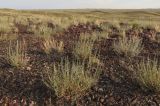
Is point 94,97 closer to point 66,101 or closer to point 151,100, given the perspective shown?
point 66,101

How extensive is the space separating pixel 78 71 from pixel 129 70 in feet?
4.25

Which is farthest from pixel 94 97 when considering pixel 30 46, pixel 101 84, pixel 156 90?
pixel 30 46

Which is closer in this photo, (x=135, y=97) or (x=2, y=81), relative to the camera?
(x=135, y=97)

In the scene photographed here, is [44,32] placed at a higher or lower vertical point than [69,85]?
higher

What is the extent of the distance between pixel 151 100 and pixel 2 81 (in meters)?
2.67

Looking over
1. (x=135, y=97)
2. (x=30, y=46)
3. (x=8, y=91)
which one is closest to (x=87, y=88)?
(x=135, y=97)

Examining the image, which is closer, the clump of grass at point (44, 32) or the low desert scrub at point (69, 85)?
the low desert scrub at point (69, 85)

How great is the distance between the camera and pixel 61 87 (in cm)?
541

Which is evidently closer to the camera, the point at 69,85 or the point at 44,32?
the point at 69,85

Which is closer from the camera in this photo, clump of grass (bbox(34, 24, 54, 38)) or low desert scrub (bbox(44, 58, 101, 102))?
low desert scrub (bbox(44, 58, 101, 102))

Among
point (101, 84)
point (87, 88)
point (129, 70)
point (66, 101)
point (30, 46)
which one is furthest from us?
point (30, 46)

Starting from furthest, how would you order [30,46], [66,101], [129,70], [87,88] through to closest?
1. [30,46]
2. [129,70]
3. [87,88]
4. [66,101]

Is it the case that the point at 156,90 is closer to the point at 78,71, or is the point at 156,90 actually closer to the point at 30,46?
the point at 78,71

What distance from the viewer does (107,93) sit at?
5.60 m
